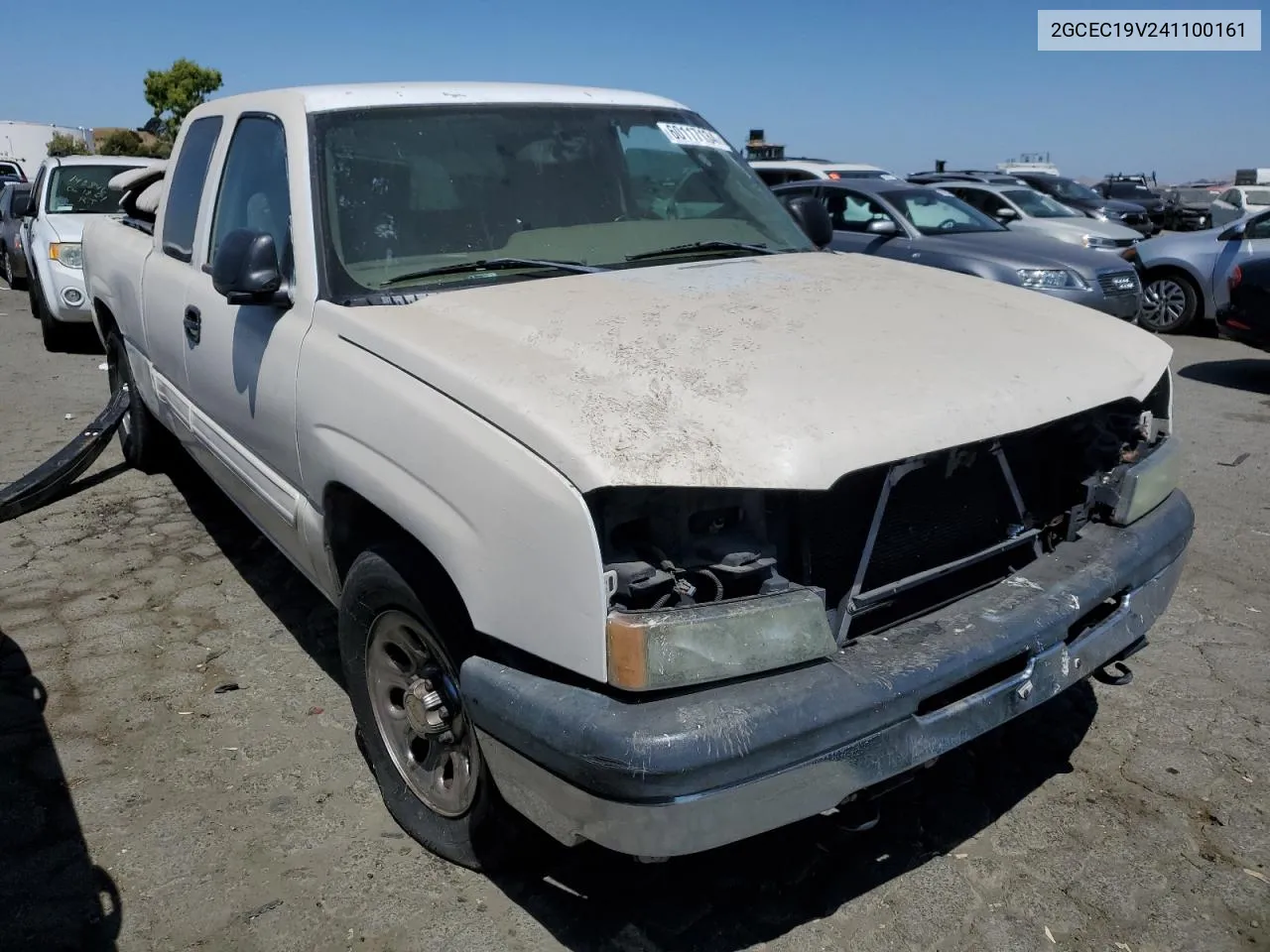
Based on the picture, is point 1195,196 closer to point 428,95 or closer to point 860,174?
point 860,174

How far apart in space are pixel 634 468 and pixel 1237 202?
25.1 m

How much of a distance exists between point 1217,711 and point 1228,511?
2.41 metres

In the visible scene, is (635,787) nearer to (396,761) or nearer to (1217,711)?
(396,761)

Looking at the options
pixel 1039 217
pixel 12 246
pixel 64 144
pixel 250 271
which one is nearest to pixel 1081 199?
pixel 1039 217

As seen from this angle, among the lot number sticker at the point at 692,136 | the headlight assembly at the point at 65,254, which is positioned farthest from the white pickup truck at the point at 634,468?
the headlight assembly at the point at 65,254

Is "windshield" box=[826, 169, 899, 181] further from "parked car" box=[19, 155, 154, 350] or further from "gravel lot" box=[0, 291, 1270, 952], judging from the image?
"gravel lot" box=[0, 291, 1270, 952]

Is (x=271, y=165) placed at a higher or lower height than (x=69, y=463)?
higher

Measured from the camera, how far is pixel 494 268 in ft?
10.5

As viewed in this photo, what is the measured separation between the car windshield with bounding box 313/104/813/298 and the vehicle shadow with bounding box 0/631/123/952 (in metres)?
1.70

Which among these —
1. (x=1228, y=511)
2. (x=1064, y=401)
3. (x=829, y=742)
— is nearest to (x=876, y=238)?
(x=1228, y=511)

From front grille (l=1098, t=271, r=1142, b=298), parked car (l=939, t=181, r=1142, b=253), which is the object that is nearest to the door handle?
front grille (l=1098, t=271, r=1142, b=298)

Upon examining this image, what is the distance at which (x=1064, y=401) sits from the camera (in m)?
2.62

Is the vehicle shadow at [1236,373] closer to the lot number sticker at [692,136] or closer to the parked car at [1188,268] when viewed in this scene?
the parked car at [1188,268]

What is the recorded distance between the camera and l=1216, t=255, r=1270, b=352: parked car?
8523 millimetres
